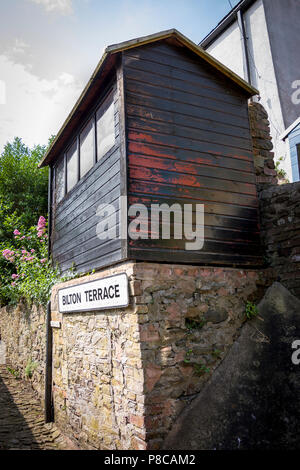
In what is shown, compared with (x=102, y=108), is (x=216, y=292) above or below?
below

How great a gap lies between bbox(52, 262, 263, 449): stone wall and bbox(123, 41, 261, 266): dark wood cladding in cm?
37

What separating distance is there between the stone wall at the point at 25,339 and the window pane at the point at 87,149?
3.47m

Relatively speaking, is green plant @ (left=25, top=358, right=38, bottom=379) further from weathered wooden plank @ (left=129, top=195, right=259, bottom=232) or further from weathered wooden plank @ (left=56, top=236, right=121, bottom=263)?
weathered wooden plank @ (left=129, top=195, right=259, bottom=232)

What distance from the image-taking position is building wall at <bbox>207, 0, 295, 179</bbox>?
10273mm

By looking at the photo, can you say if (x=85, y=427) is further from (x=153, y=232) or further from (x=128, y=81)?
(x=128, y=81)

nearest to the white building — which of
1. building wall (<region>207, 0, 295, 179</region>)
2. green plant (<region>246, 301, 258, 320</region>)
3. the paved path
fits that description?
building wall (<region>207, 0, 295, 179</region>)

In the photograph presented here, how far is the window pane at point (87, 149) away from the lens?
6.06 meters

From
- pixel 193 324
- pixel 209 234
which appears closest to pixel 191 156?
pixel 209 234

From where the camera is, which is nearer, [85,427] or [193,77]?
[85,427]

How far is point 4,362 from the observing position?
11.4m
